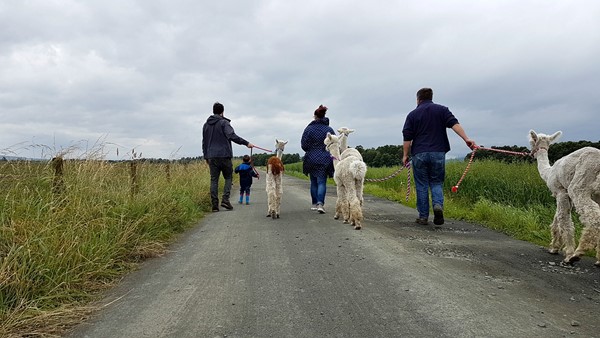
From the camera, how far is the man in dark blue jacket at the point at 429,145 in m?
6.98

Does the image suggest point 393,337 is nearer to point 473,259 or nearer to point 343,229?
point 473,259

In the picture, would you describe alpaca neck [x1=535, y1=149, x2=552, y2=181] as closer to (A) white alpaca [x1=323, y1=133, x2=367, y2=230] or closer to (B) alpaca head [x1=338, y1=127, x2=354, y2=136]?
(A) white alpaca [x1=323, y1=133, x2=367, y2=230]

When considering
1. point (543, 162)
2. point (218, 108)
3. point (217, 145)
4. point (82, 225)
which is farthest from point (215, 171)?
point (543, 162)

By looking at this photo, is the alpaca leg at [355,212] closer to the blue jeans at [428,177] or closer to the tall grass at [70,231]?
the blue jeans at [428,177]

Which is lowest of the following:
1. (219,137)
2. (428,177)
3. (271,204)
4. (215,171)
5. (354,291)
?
(354,291)

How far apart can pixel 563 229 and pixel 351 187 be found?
3.44m

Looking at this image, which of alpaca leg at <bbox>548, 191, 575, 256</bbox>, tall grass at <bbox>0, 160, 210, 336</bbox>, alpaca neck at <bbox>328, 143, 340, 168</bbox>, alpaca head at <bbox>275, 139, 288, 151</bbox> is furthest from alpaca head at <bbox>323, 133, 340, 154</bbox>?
alpaca leg at <bbox>548, 191, 575, 256</bbox>

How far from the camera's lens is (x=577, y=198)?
4.20 metres

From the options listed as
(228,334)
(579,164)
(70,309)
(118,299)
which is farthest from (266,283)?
(579,164)

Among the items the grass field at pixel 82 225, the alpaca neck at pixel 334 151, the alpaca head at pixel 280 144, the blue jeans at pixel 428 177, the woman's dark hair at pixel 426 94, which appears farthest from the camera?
the alpaca head at pixel 280 144

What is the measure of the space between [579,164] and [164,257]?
17.7 feet

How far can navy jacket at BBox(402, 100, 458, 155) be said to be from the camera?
7074 millimetres

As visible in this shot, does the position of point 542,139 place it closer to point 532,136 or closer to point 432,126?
point 532,136

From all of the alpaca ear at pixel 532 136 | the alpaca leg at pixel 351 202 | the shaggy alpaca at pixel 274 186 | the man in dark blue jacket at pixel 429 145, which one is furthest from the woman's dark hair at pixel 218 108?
the alpaca ear at pixel 532 136
